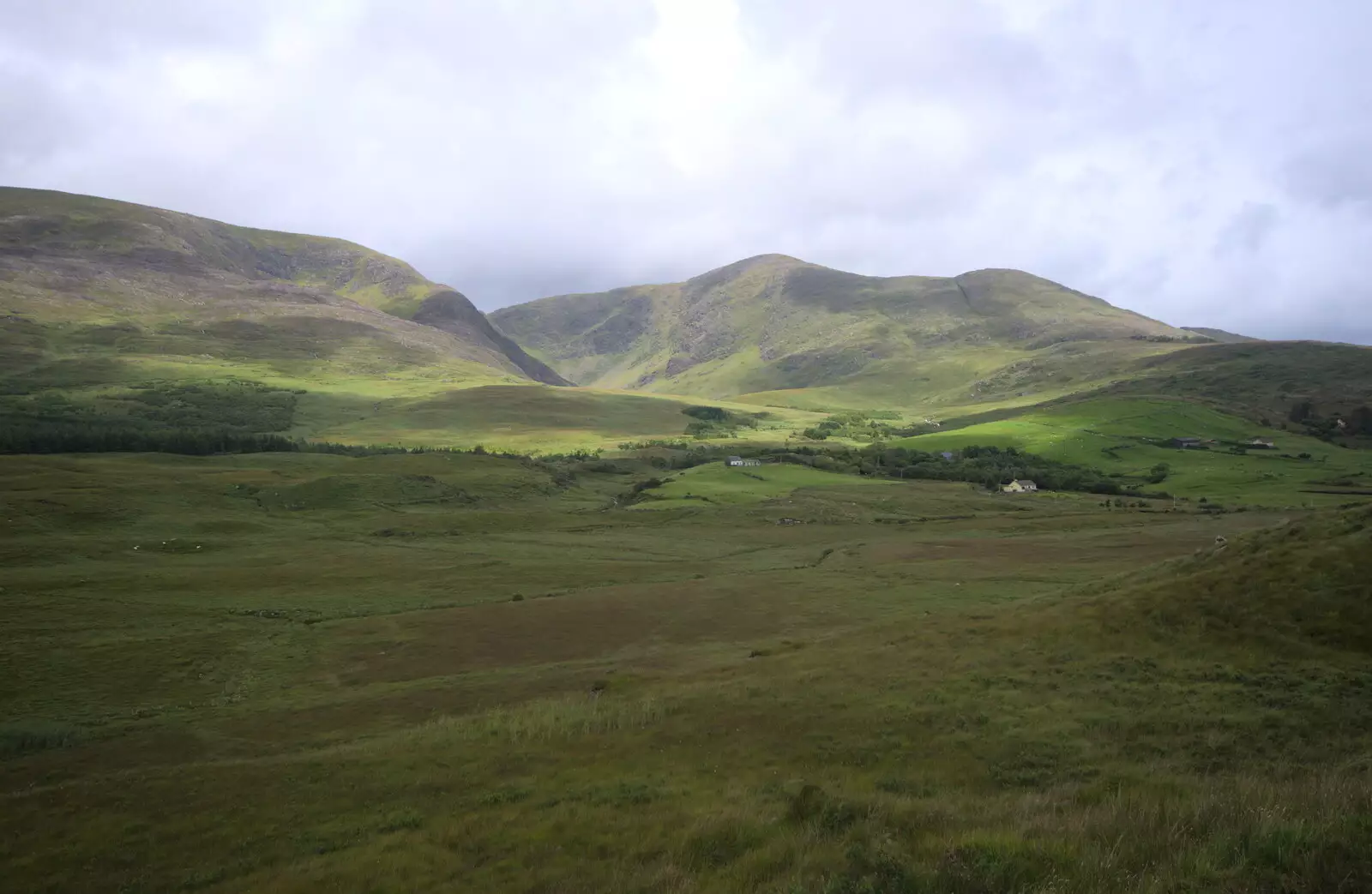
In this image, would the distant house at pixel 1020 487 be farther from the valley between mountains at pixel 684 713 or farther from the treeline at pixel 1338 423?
the treeline at pixel 1338 423

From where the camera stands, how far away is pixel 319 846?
1661 centimetres

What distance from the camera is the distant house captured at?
131 meters

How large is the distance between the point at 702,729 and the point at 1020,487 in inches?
4915

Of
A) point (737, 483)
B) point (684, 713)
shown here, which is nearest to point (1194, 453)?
point (737, 483)

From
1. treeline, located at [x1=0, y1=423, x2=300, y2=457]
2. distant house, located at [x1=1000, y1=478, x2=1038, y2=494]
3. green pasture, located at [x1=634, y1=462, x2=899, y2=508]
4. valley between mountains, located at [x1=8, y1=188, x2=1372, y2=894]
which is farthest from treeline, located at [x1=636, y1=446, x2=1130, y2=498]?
treeline, located at [x1=0, y1=423, x2=300, y2=457]

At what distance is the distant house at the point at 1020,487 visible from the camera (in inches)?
5162

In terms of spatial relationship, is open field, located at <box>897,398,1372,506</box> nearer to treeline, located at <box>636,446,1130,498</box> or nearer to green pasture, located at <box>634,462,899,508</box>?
treeline, located at <box>636,446,1130,498</box>

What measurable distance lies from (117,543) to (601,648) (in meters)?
58.5

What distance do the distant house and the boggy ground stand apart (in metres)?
Result: 73.3

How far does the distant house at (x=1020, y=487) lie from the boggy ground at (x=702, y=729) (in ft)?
240

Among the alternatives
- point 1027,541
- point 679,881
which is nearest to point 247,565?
point 679,881

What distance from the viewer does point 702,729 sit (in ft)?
75.5

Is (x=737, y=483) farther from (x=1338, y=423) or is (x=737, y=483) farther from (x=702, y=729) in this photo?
(x=1338, y=423)

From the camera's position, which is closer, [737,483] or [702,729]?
[702,729]
